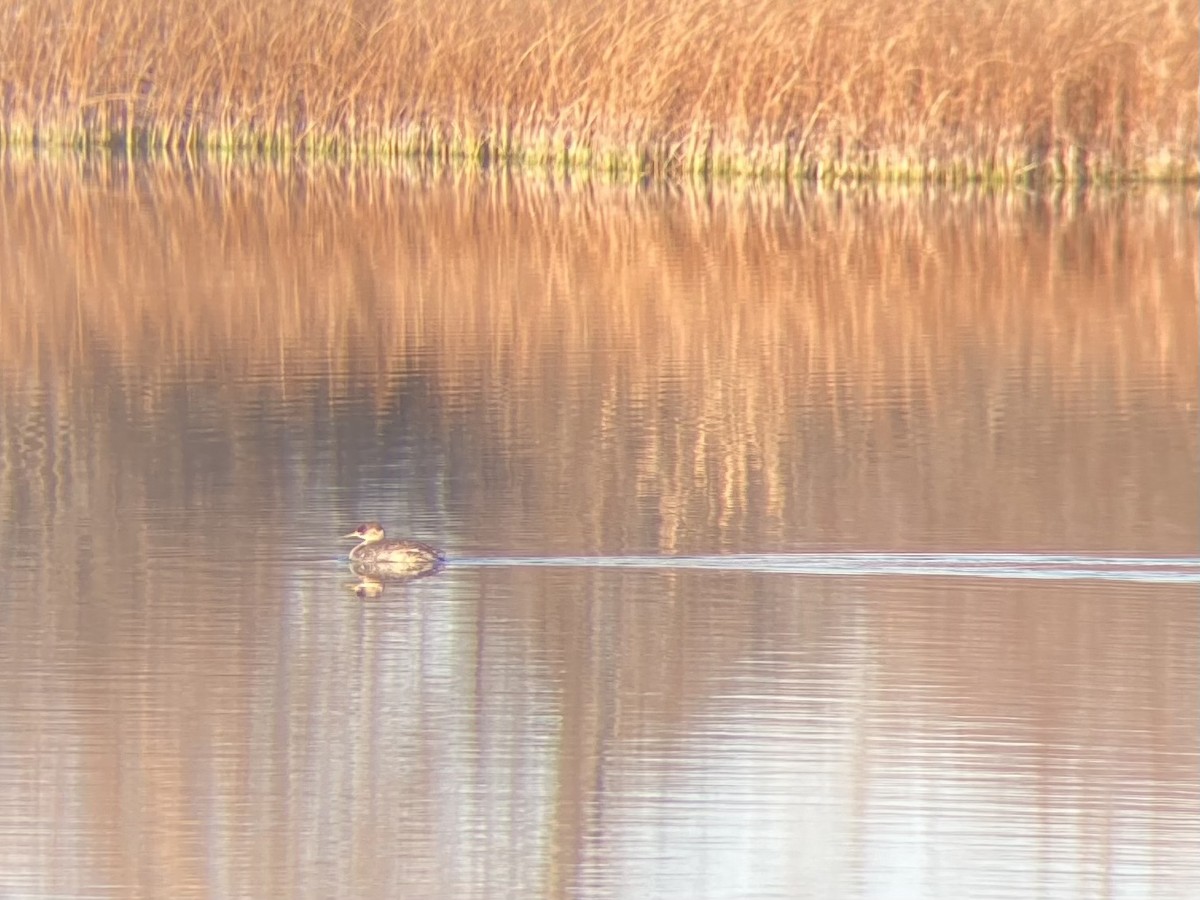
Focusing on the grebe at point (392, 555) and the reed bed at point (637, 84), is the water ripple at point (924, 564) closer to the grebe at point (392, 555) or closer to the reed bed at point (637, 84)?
the grebe at point (392, 555)

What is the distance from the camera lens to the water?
5.93m

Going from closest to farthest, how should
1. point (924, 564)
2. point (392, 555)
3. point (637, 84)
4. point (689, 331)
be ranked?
point (392, 555)
point (924, 564)
point (689, 331)
point (637, 84)

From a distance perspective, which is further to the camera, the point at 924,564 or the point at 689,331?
the point at 689,331

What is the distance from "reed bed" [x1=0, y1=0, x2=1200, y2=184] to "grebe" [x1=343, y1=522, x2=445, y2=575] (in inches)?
466

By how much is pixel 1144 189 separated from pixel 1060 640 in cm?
1241

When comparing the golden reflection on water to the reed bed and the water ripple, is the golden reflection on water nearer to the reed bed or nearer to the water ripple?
the water ripple

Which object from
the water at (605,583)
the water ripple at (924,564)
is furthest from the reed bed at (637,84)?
the water ripple at (924,564)

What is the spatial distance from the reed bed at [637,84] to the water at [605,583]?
11.7 ft

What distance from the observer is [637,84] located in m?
20.6

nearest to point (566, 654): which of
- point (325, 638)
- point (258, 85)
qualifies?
point (325, 638)

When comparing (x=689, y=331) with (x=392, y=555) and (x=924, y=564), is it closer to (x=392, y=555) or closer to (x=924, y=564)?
(x=924, y=564)

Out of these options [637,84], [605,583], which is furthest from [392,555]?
[637,84]

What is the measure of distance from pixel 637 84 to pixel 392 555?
1276cm

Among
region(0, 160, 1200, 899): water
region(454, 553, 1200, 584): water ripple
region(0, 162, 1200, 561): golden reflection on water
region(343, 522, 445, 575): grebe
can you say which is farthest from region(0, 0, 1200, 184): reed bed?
region(343, 522, 445, 575): grebe
